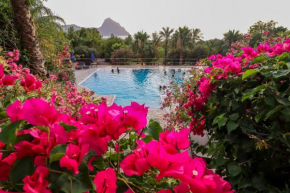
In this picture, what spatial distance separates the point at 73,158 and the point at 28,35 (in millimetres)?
5100

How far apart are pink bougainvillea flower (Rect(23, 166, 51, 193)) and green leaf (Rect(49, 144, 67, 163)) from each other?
0.02m

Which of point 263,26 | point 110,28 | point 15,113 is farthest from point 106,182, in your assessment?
point 110,28

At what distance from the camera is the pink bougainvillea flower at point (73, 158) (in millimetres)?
335

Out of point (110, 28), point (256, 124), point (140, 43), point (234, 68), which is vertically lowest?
point (256, 124)

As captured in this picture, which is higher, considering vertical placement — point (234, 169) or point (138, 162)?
point (138, 162)

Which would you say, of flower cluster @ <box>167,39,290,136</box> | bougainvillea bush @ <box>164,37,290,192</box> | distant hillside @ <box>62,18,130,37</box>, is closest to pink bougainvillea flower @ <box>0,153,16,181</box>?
bougainvillea bush @ <box>164,37,290,192</box>

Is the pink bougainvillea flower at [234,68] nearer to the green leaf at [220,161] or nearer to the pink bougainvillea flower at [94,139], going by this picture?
the green leaf at [220,161]

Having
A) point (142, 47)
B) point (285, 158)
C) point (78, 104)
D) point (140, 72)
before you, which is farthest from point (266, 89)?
point (142, 47)

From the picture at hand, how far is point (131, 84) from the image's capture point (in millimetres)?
14414

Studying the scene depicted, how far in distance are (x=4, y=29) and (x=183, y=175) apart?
19.5 feet

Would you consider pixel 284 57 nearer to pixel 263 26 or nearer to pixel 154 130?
pixel 154 130

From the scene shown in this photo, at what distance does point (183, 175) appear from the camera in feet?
1.16

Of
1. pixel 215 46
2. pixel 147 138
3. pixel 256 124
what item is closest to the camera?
pixel 147 138

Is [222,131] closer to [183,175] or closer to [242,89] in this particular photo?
[242,89]
